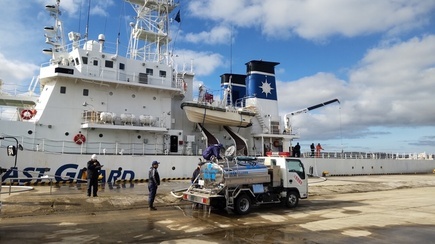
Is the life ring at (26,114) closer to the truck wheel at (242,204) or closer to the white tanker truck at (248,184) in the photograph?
the white tanker truck at (248,184)

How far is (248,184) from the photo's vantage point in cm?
965

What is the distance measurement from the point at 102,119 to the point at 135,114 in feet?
8.17

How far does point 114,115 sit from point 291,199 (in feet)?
36.3

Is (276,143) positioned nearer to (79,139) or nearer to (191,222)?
(79,139)

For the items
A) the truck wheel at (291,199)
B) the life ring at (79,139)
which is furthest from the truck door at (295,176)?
the life ring at (79,139)

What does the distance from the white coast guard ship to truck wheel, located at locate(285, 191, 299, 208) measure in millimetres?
9859

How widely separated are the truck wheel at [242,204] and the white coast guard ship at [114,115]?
30.3 feet

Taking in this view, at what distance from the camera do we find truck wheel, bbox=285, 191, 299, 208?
35.2 feet

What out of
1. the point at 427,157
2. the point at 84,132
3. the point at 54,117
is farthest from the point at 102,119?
the point at 427,157

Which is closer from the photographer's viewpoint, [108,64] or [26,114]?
[26,114]

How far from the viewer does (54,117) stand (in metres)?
16.9

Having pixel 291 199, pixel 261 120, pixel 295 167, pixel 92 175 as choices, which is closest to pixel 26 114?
pixel 92 175

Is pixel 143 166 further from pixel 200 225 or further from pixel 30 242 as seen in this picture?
pixel 30 242

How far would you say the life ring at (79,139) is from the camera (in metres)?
17.2
